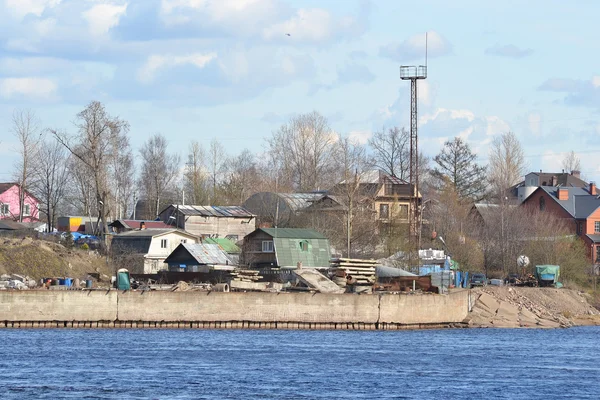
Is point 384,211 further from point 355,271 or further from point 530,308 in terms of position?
point 355,271

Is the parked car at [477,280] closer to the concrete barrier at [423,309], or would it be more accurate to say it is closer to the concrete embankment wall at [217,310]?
the concrete barrier at [423,309]

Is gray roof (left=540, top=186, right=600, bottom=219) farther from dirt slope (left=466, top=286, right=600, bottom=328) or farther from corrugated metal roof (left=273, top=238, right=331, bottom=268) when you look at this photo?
corrugated metal roof (left=273, top=238, right=331, bottom=268)

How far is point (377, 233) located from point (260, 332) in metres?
37.3

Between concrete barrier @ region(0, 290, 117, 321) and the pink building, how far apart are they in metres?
55.6

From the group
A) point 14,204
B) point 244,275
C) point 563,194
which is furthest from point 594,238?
point 14,204

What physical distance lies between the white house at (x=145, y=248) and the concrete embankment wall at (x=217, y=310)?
20.1m

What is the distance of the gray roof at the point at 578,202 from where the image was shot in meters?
114

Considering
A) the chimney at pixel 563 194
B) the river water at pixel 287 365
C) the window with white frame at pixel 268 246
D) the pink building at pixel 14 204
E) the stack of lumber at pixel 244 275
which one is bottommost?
the river water at pixel 287 365

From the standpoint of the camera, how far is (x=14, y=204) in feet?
404

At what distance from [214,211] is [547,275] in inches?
1230

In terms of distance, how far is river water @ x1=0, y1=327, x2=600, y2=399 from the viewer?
41094 millimetres

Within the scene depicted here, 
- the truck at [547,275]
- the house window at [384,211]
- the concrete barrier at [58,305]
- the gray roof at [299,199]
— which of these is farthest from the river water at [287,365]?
the gray roof at [299,199]

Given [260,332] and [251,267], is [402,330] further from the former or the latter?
[251,267]

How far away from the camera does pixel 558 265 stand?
99.2 m
